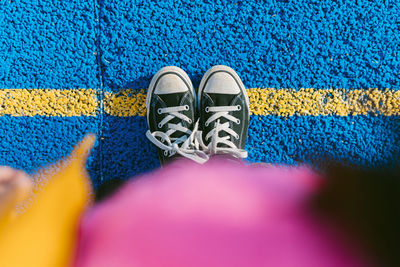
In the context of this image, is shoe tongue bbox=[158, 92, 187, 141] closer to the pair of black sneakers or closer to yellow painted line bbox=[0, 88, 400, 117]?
the pair of black sneakers

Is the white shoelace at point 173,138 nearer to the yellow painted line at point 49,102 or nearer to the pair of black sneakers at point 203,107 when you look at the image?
the pair of black sneakers at point 203,107

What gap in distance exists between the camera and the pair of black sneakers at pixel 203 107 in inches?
44.3

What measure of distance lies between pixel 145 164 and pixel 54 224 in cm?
38

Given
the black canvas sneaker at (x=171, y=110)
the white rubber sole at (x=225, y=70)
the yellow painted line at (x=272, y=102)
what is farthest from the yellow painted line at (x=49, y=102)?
the white rubber sole at (x=225, y=70)

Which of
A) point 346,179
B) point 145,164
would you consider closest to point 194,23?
point 145,164

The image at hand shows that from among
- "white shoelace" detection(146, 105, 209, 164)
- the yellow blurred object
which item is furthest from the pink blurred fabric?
"white shoelace" detection(146, 105, 209, 164)

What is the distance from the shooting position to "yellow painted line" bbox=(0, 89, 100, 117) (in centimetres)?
116

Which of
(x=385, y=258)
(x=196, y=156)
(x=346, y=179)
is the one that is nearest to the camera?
(x=385, y=258)

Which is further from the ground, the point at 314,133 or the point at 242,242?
the point at 314,133

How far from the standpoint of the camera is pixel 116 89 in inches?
45.4

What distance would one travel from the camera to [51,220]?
3.52 ft

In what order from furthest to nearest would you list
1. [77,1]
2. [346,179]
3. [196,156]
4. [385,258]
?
1. [77,1]
2. [196,156]
3. [346,179]
4. [385,258]

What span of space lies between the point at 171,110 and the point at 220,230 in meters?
0.63

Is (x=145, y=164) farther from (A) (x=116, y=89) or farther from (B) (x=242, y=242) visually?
(B) (x=242, y=242)
